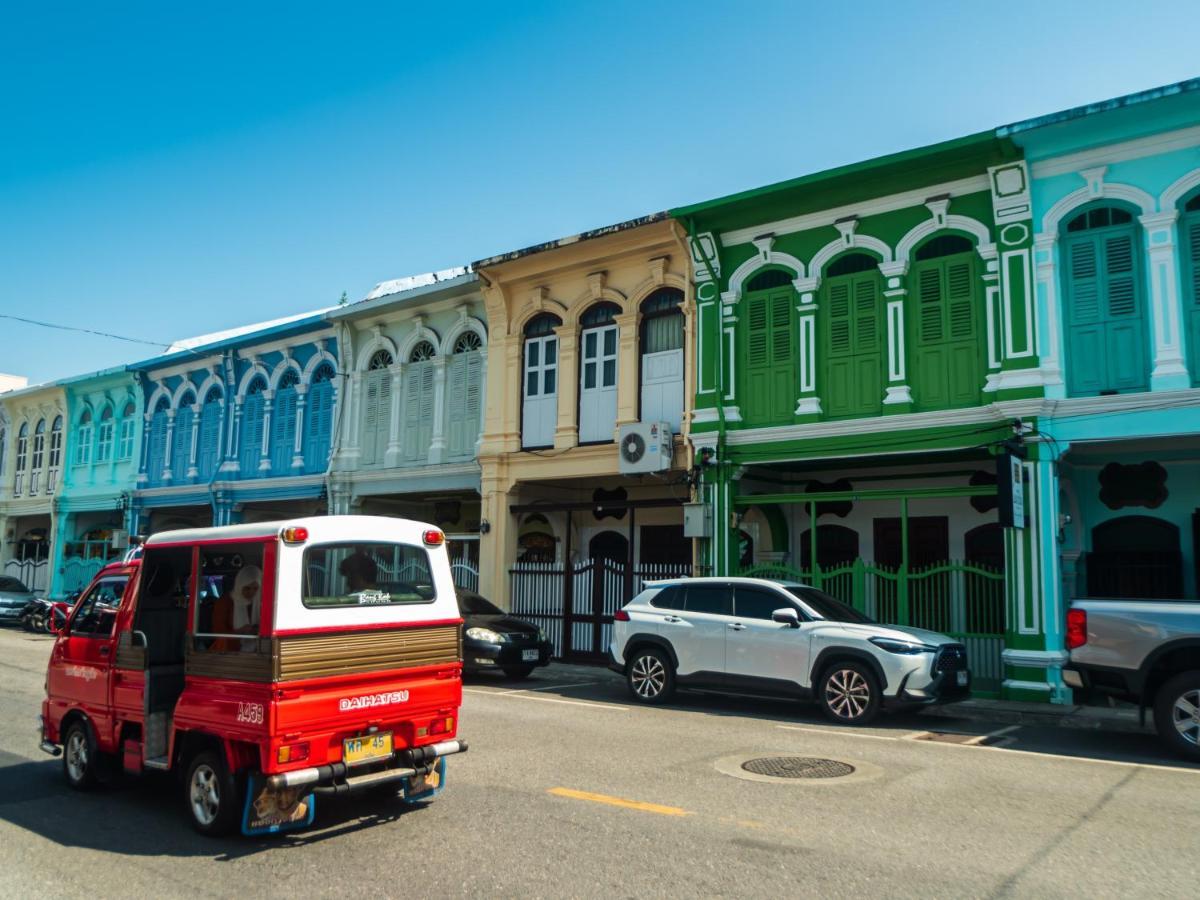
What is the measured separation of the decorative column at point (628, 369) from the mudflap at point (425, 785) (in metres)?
12.0

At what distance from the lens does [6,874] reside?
19.4 ft

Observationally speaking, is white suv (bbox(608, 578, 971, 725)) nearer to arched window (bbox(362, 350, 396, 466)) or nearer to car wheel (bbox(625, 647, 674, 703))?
car wheel (bbox(625, 647, 674, 703))

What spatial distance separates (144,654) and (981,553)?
14.1 m

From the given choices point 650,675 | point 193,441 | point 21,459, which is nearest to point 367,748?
point 650,675

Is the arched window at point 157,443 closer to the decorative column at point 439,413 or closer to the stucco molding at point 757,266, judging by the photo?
the decorative column at point 439,413

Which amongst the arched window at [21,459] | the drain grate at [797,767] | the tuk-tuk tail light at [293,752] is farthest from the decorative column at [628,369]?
the arched window at [21,459]

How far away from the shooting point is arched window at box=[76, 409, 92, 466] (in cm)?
3278

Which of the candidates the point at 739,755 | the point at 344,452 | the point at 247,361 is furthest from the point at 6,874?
the point at 247,361

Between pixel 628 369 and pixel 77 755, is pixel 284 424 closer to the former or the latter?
pixel 628 369

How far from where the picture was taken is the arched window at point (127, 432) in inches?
1226

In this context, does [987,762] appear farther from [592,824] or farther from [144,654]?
[144,654]

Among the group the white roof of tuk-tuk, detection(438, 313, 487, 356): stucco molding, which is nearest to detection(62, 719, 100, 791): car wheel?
the white roof of tuk-tuk

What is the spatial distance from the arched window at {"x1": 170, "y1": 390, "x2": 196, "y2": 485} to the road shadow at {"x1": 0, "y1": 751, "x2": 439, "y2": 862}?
848 inches

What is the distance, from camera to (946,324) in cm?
1548
